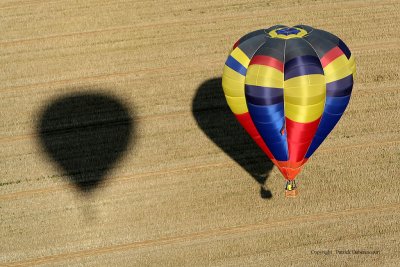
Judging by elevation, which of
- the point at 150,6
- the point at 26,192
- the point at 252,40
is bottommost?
the point at 26,192

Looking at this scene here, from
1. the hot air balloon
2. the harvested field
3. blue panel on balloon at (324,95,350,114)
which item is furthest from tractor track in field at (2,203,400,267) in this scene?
blue panel on balloon at (324,95,350,114)

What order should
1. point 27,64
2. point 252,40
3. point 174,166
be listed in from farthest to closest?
point 27,64 → point 174,166 → point 252,40

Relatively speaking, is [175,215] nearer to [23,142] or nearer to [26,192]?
[26,192]

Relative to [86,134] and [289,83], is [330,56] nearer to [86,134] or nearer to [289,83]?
[289,83]

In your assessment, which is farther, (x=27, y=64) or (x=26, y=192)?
(x=27, y=64)

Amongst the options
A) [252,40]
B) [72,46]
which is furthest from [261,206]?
[72,46]

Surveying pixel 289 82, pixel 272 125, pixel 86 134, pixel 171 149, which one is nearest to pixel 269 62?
pixel 289 82

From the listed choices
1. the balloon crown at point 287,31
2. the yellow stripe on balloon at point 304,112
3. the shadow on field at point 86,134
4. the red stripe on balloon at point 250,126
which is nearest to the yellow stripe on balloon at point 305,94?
the yellow stripe on balloon at point 304,112
